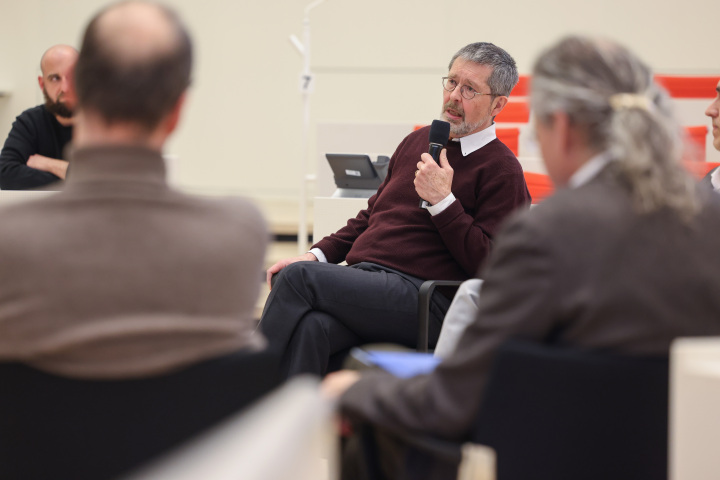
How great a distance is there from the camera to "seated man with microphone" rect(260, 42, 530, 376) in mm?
2244

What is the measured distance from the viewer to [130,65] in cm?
95

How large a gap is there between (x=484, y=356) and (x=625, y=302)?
19 cm

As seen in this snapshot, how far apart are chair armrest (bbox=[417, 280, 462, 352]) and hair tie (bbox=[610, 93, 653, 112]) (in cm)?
116

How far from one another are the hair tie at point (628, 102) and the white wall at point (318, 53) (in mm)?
5015

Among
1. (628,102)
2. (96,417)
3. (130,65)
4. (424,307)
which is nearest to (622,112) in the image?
(628,102)

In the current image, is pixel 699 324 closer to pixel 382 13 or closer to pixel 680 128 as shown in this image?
pixel 680 128

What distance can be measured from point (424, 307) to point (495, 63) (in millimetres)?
887

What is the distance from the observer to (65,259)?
88cm

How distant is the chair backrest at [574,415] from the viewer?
37.0 inches

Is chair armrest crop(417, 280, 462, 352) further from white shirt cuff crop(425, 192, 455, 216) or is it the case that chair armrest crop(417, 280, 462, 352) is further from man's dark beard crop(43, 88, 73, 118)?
man's dark beard crop(43, 88, 73, 118)

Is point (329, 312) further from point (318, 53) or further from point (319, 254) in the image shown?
point (318, 53)

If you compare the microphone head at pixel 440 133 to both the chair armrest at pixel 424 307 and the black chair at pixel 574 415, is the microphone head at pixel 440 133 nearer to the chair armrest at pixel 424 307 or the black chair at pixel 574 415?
the chair armrest at pixel 424 307

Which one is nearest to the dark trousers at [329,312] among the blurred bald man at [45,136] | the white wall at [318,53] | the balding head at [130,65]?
the balding head at [130,65]

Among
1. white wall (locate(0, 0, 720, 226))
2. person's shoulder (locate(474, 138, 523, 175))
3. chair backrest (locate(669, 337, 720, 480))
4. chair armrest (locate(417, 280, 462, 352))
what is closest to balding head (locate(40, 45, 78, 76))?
person's shoulder (locate(474, 138, 523, 175))
